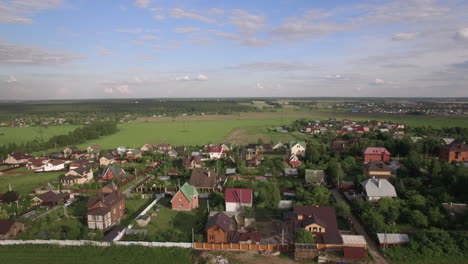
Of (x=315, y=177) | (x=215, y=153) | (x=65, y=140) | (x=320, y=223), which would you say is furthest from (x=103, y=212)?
(x=65, y=140)

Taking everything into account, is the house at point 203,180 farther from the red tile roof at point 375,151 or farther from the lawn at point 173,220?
the red tile roof at point 375,151

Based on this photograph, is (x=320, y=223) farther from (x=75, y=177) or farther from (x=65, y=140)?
(x=65, y=140)

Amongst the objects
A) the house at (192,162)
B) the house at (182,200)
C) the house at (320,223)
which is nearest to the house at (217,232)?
the house at (320,223)

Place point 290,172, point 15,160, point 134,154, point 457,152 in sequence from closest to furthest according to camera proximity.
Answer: point 290,172, point 457,152, point 15,160, point 134,154

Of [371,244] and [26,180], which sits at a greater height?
[371,244]

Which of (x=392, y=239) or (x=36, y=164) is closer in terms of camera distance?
(x=392, y=239)

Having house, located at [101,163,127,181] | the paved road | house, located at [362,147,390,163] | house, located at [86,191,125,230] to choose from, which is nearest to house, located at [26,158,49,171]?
house, located at [101,163,127,181]
